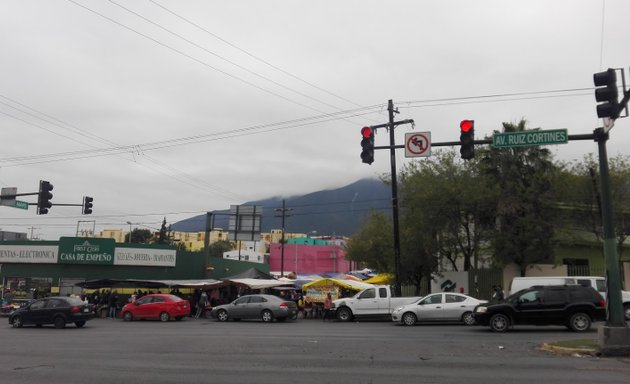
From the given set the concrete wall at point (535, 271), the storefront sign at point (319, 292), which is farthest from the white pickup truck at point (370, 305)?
the concrete wall at point (535, 271)

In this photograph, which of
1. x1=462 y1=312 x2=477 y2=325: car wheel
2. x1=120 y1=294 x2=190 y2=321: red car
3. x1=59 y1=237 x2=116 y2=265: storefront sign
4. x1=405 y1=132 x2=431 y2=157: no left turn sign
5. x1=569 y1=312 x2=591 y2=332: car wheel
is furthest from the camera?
x1=59 y1=237 x2=116 y2=265: storefront sign

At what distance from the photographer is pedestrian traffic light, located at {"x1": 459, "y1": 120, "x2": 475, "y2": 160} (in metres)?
15.1

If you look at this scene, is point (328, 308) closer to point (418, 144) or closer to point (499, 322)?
point (499, 322)

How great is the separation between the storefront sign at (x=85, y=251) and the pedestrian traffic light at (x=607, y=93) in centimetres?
3600

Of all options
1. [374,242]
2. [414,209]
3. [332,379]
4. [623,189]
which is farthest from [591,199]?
[332,379]

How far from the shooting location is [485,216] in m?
32.1

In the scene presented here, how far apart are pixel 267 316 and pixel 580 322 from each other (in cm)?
1534

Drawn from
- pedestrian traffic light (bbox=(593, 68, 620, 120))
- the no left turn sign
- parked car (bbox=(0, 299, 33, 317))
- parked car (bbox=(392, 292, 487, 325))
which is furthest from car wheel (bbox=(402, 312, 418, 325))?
parked car (bbox=(0, 299, 33, 317))

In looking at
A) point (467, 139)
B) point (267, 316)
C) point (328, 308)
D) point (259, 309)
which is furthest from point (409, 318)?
point (467, 139)

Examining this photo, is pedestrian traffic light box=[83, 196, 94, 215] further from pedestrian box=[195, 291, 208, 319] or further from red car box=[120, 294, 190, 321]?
pedestrian box=[195, 291, 208, 319]

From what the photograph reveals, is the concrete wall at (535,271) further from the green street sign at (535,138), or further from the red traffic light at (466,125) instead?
the red traffic light at (466,125)

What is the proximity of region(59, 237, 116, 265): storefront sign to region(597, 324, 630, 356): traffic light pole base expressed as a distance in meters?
35.3

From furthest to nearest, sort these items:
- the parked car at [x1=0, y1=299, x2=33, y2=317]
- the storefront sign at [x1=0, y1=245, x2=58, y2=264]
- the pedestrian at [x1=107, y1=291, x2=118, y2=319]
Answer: the storefront sign at [x1=0, y1=245, x2=58, y2=264]
the parked car at [x1=0, y1=299, x2=33, y2=317]
the pedestrian at [x1=107, y1=291, x2=118, y2=319]

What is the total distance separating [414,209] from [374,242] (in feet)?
21.3
